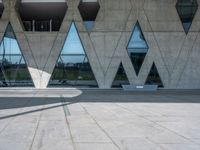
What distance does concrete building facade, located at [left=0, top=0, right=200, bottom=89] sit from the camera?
2873 cm

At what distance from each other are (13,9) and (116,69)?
33.8 ft

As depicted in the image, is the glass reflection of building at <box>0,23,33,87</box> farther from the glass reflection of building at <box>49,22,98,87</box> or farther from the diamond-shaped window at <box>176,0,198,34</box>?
the diamond-shaped window at <box>176,0,198,34</box>

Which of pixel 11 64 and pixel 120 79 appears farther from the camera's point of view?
pixel 120 79

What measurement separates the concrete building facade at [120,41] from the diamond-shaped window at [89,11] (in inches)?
18.9

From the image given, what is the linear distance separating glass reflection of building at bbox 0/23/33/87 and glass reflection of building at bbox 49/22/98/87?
2.51 m

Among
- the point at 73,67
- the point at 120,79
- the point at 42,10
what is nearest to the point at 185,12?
the point at 120,79

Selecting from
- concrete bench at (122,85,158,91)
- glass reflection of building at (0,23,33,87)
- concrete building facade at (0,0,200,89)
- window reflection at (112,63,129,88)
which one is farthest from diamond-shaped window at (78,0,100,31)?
glass reflection of building at (0,23,33,87)

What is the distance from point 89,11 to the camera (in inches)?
1222

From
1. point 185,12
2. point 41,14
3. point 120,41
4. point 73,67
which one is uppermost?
point 41,14

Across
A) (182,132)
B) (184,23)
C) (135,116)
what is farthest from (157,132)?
(184,23)

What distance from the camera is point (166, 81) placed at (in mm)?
29562

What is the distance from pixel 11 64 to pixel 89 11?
8685mm

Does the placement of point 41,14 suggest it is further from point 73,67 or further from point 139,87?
point 139,87

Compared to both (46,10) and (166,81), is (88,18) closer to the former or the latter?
(46,10)
